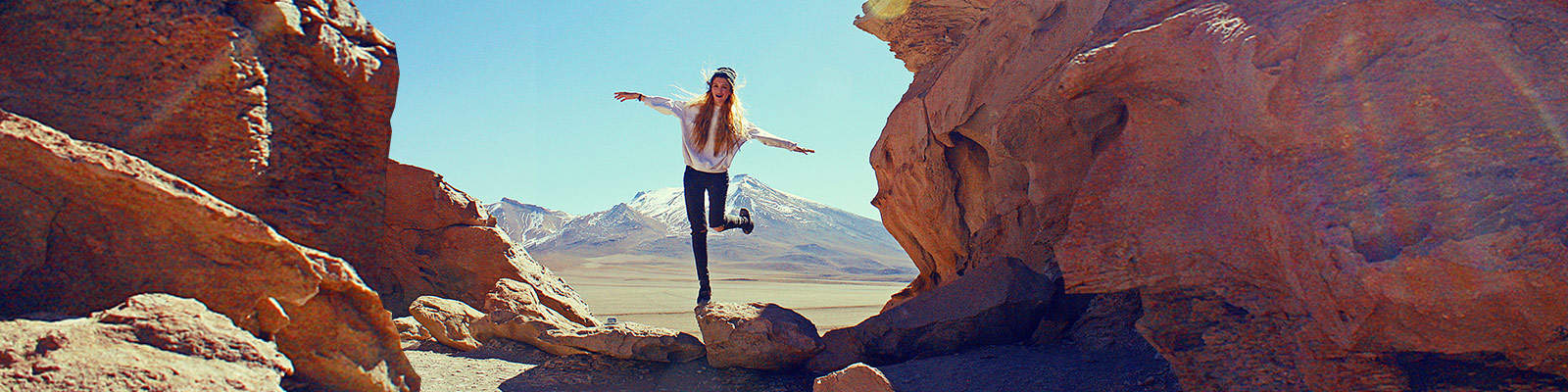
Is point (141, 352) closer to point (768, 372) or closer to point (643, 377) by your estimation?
point (643, 377)

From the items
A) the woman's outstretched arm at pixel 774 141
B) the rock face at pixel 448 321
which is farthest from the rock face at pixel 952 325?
the rock face at pixel 448 321

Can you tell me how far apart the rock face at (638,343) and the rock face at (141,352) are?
2.15 metres

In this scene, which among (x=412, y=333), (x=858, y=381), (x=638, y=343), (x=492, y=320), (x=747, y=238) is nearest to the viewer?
(x=858, y=381)

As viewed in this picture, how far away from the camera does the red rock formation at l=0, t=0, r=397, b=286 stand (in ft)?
6.67

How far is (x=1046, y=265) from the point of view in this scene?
4027 mm

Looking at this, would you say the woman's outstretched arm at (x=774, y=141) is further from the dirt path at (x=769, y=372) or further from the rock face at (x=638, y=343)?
the dirt path at (x=769, y=372)

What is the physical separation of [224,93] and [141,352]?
899 millimetres

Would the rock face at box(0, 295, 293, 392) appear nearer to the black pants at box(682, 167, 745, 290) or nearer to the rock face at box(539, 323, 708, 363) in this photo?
the rock face at box(539, 323, 708, 363)

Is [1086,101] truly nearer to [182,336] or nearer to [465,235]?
[182,336]

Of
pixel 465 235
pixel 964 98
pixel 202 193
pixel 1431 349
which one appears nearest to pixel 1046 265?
pixel 964 98

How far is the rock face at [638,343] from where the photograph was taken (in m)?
3.93

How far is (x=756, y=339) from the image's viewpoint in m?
3.68

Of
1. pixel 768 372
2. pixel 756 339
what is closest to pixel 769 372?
pixel 768 372

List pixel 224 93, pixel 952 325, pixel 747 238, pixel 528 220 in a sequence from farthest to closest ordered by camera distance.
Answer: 1. pixel 528 220
2. pixel 747 238
3. pixel 952 325
4. pixel 224 93
